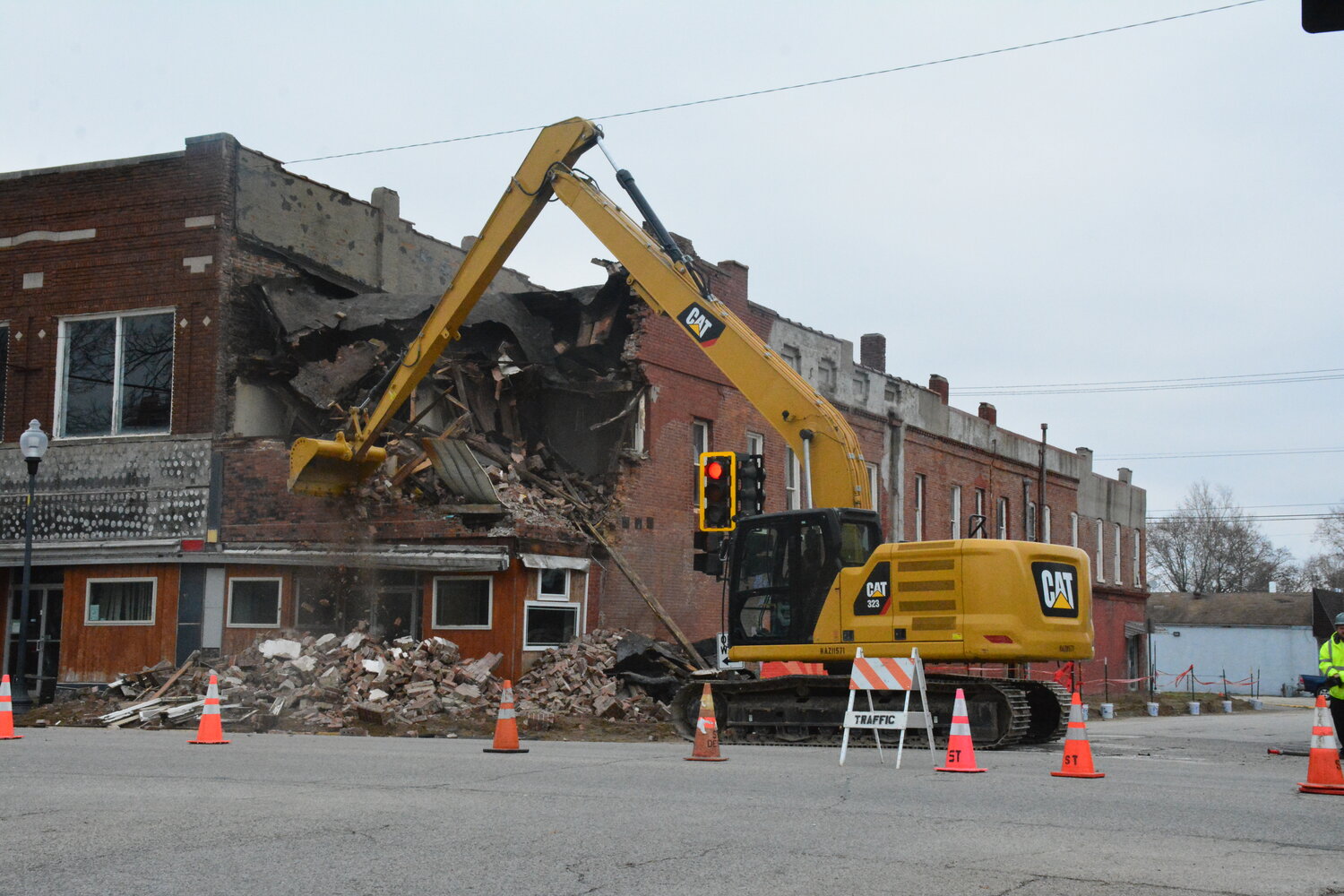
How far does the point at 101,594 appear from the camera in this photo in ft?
83.2

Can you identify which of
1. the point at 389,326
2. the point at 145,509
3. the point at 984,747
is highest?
the point at 389,326

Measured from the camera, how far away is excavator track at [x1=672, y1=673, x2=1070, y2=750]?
53.3ft

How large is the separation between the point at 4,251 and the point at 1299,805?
82.5 feet

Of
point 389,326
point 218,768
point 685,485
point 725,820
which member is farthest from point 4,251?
point 725,820

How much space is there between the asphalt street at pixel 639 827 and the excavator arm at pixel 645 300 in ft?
15.1

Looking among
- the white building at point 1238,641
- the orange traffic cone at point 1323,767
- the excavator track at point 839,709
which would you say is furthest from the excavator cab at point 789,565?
the white building at point 1238,641

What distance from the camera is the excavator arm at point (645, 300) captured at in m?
17.5

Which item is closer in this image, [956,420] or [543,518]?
[543,518]

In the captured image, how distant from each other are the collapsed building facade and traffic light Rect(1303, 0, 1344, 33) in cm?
1952

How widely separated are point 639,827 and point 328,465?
51.6 feet

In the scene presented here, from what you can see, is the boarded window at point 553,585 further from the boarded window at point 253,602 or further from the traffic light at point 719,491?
the traffic light at point 719,491

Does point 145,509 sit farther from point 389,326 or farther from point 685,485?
point 685,485

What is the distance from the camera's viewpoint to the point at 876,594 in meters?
16.4

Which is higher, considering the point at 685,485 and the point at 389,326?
the point at 389,326
